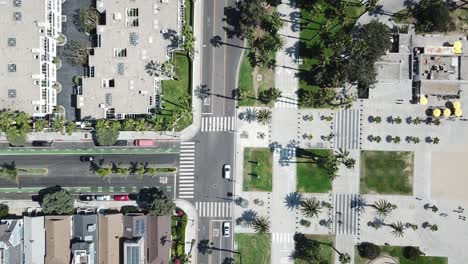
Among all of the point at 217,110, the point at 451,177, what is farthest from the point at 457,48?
the point at 217,110

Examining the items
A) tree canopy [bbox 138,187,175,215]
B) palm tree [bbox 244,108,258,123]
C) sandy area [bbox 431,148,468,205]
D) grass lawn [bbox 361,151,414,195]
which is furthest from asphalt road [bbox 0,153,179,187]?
sandy area [bbox 431,148,468,205]

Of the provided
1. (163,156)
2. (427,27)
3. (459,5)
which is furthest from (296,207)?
(459,5)

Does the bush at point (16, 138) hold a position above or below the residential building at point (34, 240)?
above

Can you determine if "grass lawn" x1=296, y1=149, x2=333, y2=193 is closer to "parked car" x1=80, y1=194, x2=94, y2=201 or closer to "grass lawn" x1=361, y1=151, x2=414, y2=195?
"grass lawn" x1=361, y1=151, x2=414, y2=195

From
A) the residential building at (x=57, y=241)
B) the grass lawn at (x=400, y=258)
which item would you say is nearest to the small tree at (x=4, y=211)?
the residential building at (x=57, y=241)

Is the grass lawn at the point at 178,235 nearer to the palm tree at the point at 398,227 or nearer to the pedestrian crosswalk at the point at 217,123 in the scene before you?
the pedestrian crosswalk at the point at 217,123

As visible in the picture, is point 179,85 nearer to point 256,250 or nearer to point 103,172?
point 103,172
